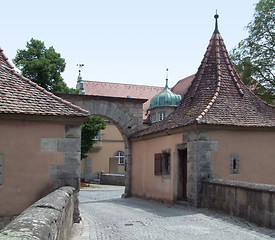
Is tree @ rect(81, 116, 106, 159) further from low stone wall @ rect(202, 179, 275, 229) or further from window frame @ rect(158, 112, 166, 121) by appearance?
low stone wall @ rect(202, 179, 275, 229)

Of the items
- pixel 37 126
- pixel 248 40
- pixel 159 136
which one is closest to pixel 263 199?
pixel 37 126

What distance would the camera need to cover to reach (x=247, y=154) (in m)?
13.5

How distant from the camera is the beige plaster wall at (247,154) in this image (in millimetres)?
13062

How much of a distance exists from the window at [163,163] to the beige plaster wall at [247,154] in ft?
8.88

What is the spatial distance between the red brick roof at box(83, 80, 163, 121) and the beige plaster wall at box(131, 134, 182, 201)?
2030 cm

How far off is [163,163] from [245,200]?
6386 mm

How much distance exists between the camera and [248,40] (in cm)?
2180

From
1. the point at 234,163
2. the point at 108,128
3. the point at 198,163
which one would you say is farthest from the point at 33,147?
the point at 108,128

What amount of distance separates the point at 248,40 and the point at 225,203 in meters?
13.2

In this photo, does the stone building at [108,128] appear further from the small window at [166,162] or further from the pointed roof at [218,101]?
the small window at [166,162]

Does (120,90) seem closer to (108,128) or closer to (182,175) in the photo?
(108,128)

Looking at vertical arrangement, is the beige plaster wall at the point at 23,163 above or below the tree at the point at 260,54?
below

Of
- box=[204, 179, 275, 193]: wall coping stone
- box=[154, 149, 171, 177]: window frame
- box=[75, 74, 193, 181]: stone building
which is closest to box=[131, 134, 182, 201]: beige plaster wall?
box=[154, 149, 171, 177]: window frame

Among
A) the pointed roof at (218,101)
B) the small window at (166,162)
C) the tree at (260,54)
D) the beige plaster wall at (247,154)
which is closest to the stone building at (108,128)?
the tree at (260,54)
